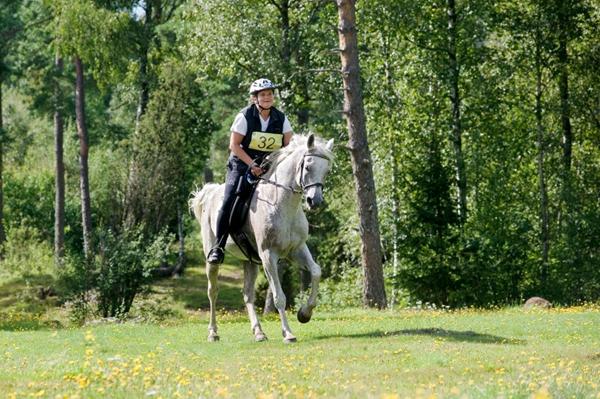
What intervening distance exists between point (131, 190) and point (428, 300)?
9157 millimetres

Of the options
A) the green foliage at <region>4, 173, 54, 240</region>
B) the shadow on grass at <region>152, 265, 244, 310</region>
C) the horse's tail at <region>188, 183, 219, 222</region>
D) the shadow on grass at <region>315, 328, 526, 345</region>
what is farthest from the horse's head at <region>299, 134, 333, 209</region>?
the green foliage at <region>4, 173, 54, 240</region>

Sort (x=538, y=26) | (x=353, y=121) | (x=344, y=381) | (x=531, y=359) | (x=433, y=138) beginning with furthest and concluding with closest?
1. (x=538, y=26)
2. (x=433, y=138)
3. (x=353, y=121)
4. (x=531, y=359)
5. (x=344, y=381)

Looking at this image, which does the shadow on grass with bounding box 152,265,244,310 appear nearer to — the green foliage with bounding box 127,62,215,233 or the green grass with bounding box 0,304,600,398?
the green foliage with bounding box 127,62,215,233

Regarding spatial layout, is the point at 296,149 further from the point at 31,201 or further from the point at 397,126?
the point at 31,201

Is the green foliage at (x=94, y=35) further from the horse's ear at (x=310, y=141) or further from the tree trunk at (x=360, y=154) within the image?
the horse's ear at (x=310, y=141)

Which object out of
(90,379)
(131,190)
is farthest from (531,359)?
(131,190)

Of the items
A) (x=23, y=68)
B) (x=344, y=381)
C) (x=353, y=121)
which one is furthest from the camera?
(x=23, y=68)

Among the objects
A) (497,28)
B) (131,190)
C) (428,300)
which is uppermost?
(497,28)

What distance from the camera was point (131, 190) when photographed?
96.2ft

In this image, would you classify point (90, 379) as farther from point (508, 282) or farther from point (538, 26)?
point (538, 26)

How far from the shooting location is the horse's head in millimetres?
15430

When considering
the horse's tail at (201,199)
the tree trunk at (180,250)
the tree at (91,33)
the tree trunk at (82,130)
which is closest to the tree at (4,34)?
the tree trunk at (82,130)

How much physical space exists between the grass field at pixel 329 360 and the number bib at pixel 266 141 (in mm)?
3034

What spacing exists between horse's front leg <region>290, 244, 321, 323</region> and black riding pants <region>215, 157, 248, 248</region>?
4.16ft
